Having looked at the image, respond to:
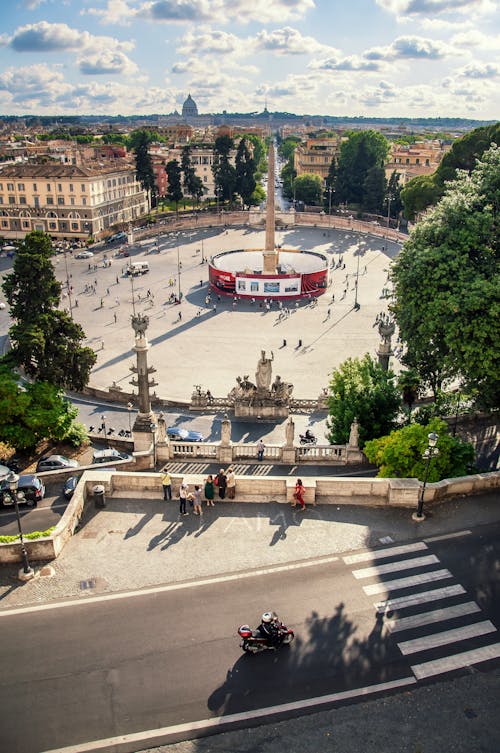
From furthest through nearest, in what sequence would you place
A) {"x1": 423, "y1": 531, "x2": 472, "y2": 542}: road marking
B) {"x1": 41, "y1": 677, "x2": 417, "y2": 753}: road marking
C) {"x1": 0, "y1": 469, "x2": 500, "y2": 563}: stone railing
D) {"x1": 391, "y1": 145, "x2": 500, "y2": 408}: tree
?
{"x1": 391, "y1": 145, "x2": 500, "y2": 408}: tree, {"x1": 0, "y1": 469, "x2": 500, "y2": 563}: stone railing, {"x1": 423, "y1": 531, "x2": 472, "y2": 542}: road marking, {"x1": 41, "y1": 677, "x2": 417, "y2": 753}: road marking

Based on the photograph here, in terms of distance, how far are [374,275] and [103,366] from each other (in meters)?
35.8

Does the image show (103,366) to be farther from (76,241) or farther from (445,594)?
(76,241)

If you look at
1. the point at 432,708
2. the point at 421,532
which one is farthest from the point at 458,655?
the point at 421,532

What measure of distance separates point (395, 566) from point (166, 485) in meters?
6.69

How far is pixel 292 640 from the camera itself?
12227 mm

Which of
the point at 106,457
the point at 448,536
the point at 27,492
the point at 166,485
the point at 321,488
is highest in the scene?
the point at 166,485

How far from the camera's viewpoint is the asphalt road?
10.8 m

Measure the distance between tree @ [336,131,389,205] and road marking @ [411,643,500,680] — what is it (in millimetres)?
90222

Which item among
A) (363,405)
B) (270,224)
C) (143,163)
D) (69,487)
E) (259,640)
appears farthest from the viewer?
(143,163)

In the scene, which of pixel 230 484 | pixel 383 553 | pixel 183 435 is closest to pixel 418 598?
pixel 383 553

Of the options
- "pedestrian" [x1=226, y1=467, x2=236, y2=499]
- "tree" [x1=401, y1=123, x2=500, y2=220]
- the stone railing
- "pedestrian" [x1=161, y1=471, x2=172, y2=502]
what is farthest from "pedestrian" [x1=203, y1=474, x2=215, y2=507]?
"tree" [x1=401, y1=123, x2=500, y2=220]

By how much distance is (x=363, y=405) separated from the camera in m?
21.7

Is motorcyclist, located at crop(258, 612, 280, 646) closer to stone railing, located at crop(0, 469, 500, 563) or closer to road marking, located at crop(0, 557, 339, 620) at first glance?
road marking, located at crop(0, 557, 339, 620)

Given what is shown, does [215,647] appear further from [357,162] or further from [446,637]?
[357,162]
